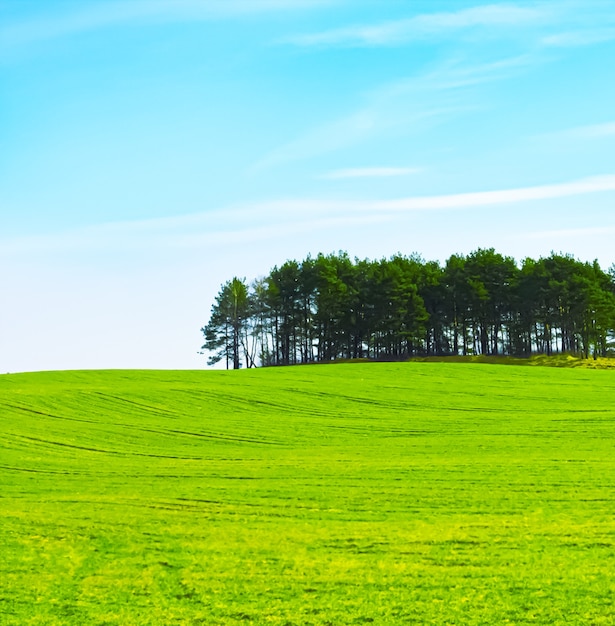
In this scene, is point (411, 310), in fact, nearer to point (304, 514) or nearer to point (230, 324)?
point (230, 324)

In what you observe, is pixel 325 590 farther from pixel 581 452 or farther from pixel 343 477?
pixel 581 452

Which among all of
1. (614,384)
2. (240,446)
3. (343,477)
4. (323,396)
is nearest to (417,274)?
(614,384)

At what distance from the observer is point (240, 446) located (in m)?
26.6

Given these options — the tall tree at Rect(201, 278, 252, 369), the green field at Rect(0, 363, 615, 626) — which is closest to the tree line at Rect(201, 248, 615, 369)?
the tall tree at Rect(201, 278, 252, 369)

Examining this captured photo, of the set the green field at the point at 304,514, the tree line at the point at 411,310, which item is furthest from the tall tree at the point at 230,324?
the green field at the point at 304,514

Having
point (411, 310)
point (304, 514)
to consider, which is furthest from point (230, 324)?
point (304, 514)

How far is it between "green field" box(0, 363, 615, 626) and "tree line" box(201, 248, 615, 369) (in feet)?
151

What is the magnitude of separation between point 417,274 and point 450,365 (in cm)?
3312

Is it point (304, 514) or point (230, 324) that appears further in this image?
point (230, 324)

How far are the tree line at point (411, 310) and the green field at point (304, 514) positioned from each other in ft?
151

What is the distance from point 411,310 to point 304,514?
6740 cm

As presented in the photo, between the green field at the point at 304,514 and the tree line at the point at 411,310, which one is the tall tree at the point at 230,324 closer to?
the tree line at the point at 411,310

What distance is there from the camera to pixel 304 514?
52.5 ft

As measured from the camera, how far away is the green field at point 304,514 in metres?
10.7
